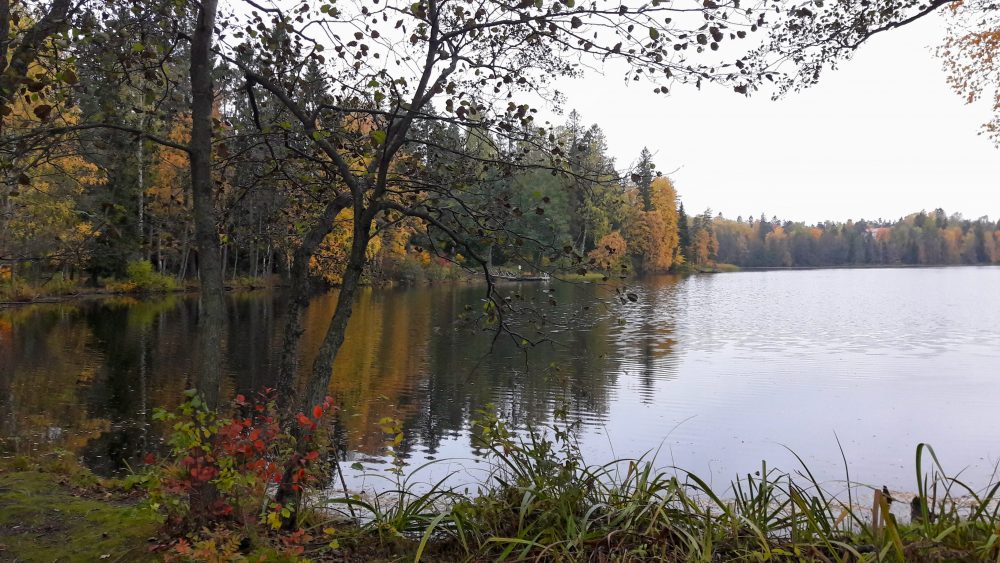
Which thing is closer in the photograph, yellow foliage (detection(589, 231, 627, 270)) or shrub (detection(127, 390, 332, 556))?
shrub (detection(127, 390, 332, 556))

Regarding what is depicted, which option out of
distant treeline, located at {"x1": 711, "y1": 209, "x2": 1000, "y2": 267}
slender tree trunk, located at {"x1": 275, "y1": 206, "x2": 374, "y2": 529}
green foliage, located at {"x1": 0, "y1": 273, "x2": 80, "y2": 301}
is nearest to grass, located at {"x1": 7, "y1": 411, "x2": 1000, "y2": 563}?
slender tree trunk, located at {"x1": 275, "y1": 206, "x2": 374, "y2": 529}

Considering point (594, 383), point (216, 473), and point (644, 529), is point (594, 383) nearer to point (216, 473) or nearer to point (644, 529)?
point (644, 529)

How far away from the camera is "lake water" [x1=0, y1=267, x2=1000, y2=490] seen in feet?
30.7

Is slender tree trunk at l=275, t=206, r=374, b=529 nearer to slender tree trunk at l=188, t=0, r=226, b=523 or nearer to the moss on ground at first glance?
slender tree trunk at l=188, t=0, r=226, b=523

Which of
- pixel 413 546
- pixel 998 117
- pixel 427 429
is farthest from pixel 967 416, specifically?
pixel 413 546

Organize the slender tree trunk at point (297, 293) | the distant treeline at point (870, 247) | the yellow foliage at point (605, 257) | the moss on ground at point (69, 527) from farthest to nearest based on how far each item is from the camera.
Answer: the distant treeline at point (870, 247) < the slender tree trunk at point (297, 293) < the yellow foliage at point (605, 257) < the moss on ground at point (69, 527)

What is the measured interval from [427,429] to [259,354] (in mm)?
7958

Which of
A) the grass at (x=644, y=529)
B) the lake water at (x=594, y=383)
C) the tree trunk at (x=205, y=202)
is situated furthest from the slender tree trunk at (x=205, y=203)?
the lake water at (x=594, y=383)

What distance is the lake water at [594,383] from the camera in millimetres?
9344

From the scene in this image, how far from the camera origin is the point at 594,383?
1427 centimetres

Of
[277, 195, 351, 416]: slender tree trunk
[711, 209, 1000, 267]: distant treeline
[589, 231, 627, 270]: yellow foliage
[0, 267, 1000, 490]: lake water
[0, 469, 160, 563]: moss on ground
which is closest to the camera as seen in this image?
[0, 469, 160, 563]: moss on ground

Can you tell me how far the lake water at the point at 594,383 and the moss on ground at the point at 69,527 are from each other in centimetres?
168

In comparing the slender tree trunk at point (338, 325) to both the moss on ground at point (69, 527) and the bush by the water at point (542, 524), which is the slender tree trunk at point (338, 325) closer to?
the bush by the water at point (542, 524)

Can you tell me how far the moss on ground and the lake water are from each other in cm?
168
